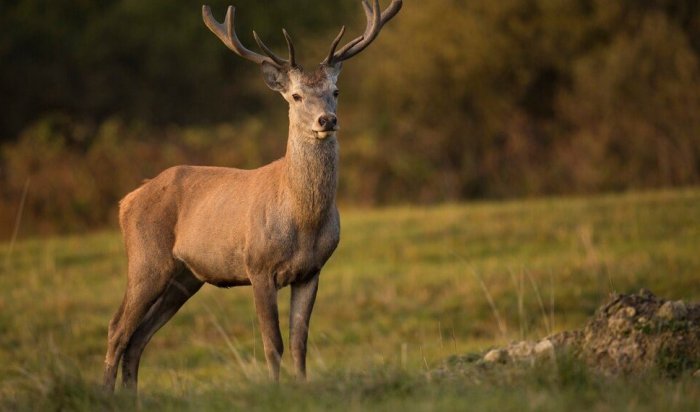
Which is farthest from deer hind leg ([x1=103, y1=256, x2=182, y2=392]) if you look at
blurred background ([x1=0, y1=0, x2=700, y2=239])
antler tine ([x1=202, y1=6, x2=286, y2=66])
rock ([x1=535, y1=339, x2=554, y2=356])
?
blurred background ([x1=0, y1=0, x2=700, y2=239])

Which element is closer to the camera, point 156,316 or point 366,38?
point 366,38

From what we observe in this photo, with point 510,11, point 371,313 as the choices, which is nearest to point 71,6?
point 510,11

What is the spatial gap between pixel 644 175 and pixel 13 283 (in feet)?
43.9

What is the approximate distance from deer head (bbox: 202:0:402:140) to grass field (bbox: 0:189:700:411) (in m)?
1.44

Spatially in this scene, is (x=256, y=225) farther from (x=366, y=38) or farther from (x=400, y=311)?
(x=400, y=311)

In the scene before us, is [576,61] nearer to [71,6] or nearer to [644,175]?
[644,175]

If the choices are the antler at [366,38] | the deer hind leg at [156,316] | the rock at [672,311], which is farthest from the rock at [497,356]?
the deer hind leg at [156,316]

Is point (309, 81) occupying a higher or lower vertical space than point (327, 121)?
higher

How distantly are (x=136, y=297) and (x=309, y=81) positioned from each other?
202 centimetres

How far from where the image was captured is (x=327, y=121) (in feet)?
Result: 27.1

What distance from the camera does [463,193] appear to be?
88.8 ft

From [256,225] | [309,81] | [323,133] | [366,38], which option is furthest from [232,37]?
[256,225]

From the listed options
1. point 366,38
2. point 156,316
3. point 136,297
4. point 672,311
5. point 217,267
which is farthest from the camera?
point 156,316

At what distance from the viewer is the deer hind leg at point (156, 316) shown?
9234 mm
